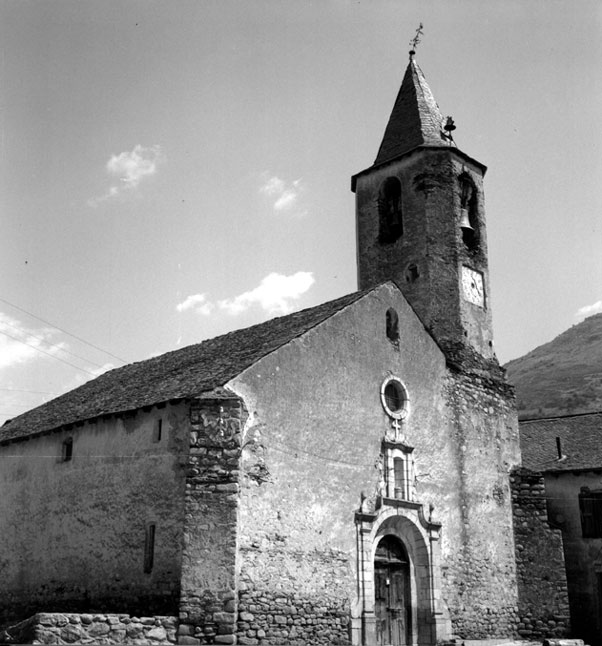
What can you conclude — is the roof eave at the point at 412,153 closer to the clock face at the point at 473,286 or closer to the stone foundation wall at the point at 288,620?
the clock face at the point at 473,286

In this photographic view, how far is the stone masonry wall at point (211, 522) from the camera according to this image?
1650 cm

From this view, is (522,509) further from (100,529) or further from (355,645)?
(100,529)

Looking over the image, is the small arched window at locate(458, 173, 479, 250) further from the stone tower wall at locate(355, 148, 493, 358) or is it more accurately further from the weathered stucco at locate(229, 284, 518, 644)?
the weathered stucco at locate(229, 284, 518, 644)

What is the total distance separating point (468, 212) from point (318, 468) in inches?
481

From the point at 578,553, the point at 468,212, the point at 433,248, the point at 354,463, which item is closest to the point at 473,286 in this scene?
the point at 433,248

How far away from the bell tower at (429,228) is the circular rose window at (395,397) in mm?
3327

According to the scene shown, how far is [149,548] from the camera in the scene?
18.1 m

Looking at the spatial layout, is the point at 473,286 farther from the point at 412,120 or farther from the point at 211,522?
the point at 211,522

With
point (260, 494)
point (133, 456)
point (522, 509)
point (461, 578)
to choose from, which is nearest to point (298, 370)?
point (260, 494)

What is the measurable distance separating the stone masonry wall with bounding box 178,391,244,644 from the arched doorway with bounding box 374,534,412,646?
5097mm

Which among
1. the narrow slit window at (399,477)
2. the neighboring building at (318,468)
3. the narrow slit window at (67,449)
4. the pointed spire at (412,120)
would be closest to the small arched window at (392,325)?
the neighboring building at (318,468)

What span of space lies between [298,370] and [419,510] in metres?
5.48

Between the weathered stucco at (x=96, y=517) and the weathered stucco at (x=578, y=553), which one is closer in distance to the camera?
the weathered stucco at (x=96, y=517)

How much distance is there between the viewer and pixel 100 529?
65.2ft
